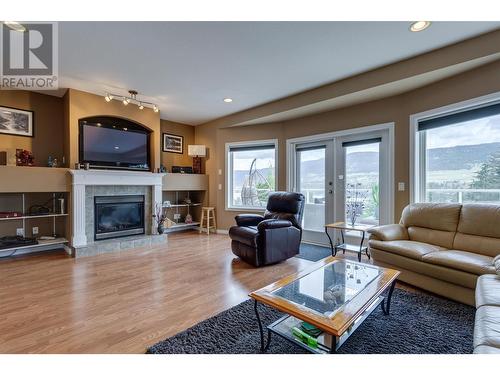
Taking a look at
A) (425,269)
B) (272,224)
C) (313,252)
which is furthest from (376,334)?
(313,252)

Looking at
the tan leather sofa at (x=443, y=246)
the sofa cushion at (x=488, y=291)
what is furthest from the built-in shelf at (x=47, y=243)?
the sofa cushion at (x=488, y=291)

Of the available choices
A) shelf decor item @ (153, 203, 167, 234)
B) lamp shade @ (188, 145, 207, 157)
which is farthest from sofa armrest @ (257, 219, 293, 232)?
lamp shade @ (188, 145, 207, 157)

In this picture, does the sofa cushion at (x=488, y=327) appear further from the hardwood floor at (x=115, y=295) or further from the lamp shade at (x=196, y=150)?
the lamp shade at (x=196, y=150)

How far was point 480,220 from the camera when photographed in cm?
248

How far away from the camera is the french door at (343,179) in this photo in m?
3.78

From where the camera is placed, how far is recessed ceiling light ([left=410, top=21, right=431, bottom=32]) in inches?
87.4

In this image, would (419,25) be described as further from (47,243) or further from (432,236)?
(47,243)

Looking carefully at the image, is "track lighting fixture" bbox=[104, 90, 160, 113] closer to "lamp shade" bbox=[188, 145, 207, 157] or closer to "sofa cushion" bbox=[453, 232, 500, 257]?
"lamp shade" bbox=[188, 145, 207, 157]

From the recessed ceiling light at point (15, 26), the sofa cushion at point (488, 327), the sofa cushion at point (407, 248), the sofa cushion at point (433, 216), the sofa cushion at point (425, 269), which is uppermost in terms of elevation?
the recessed ceiling light at point (15, 26)

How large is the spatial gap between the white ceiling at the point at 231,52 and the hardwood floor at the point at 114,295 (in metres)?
2.60

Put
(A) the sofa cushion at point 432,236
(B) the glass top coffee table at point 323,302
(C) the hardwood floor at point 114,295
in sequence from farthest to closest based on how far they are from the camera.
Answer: (A) the sofa cushion at point 432,236
(C) the hardwood floor at point 114,295
(B) the glass top coffee table at point 323,302

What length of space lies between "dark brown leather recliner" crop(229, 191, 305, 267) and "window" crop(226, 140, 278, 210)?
135cm
